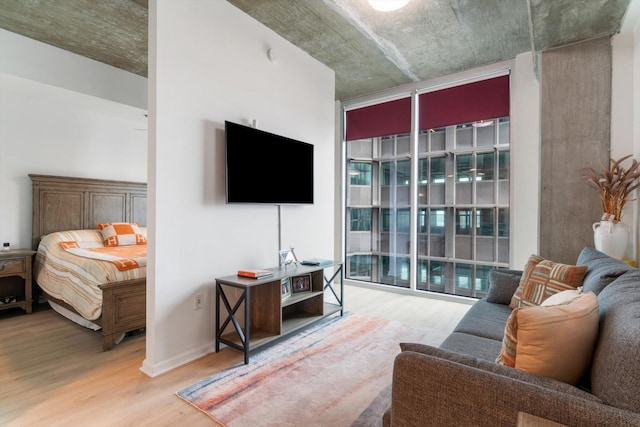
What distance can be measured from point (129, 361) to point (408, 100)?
448 cm

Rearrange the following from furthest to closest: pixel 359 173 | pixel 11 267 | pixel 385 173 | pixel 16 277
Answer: pixel 359 173
pixel 385 173
pixel 16 277
pixel 11 267

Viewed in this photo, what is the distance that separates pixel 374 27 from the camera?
3.23m

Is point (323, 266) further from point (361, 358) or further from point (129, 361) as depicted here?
point (129, 361)

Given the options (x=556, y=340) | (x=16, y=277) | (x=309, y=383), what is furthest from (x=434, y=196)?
(x=16, y=277)

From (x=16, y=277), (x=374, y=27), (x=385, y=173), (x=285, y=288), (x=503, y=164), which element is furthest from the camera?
(x=385, y=173)

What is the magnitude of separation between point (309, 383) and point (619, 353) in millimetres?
1754

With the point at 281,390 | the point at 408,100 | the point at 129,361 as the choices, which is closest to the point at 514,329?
the point at 281,390

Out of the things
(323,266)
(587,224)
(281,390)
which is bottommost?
(281,390)

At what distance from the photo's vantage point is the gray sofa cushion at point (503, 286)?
256cm

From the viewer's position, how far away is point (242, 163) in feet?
9.24

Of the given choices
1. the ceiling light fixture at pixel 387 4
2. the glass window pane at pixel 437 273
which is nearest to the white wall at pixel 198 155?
the ceiling light fixture at pixel 387 4

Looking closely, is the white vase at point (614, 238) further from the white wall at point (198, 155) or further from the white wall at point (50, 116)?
the white wall at point (50, 116)

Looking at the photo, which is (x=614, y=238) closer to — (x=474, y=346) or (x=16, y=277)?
(x=474, y=346)

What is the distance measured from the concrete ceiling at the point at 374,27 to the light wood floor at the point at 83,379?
299 centimetres
